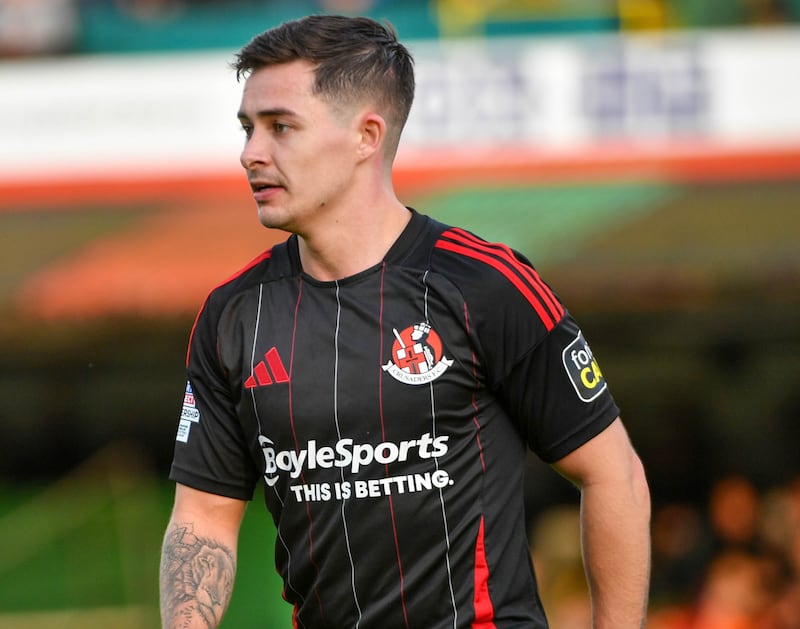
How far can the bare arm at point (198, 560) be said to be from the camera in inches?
120

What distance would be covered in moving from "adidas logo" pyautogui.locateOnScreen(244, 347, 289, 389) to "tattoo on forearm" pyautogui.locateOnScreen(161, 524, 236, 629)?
1.20ft

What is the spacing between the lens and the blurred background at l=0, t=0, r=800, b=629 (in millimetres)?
8344

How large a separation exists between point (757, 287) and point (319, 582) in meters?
7.09

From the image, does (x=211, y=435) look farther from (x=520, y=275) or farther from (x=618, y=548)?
(x=618, y=548)

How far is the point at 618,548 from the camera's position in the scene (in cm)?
297

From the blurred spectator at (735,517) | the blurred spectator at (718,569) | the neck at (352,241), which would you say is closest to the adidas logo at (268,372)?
the neck at (352,241)

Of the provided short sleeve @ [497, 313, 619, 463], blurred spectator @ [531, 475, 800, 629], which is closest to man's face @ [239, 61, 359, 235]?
short sleeve @ [497, 313, 619, 463]

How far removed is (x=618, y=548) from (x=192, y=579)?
928 mm

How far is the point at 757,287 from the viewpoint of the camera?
9.55m

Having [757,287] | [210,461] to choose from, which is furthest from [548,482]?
[210,461]

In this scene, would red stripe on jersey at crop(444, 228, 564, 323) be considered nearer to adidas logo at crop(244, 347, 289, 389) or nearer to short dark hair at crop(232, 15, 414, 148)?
short dark hair at crop(232, 15, 414, 148)

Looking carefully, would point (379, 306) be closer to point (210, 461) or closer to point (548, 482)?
point (210, 461)

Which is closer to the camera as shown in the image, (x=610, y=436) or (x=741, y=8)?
(x=610, y=436)

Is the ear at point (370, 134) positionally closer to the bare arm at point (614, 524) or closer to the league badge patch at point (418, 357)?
the league badge patch at point (418, 357)
